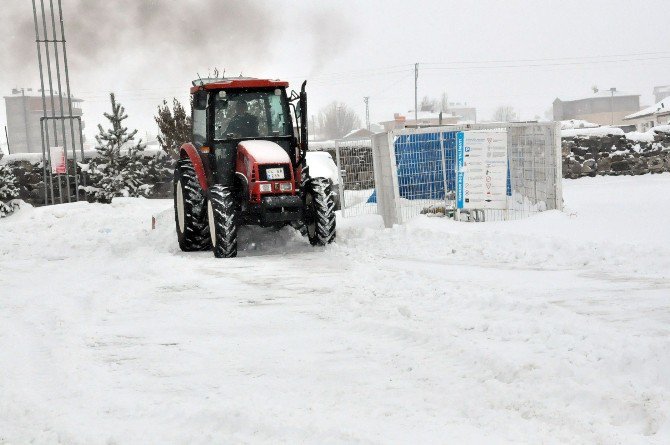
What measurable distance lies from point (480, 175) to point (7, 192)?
14771 millimetres

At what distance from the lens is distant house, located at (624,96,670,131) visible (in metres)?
61.5

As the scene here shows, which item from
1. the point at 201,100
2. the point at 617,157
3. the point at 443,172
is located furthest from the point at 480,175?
the point at 617,157

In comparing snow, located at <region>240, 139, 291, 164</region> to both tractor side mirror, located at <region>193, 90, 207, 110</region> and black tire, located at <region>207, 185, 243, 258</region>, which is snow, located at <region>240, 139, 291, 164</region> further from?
tractor side mirror, located at <region>193, 90, 207, 110</region>

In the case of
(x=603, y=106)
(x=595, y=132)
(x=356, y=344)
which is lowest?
(x=356, y=344)

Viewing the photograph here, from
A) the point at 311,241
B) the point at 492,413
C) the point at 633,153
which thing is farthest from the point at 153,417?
the point at 633,153

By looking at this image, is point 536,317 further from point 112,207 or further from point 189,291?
point 112,207

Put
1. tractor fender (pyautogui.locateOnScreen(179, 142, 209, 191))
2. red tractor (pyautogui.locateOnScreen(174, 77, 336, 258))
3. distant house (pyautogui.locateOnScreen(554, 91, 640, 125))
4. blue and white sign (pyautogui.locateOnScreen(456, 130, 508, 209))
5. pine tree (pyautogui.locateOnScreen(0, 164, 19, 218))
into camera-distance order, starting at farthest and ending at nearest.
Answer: distant house (pyautogui.locateOnScreen(554, 91, 640, 125))
pine tree (pyautogui.locateOnScreen(0, 164, 19, 218))
blue and white sign (pyautogui.locateOnScreen(456, 130, 508, 209))
tractor fender (pyautogui.locateOnScreen(179, 142, 209, 191))
red tractor (pyautogui.locateOnScreen(174, 77, 336, 258))

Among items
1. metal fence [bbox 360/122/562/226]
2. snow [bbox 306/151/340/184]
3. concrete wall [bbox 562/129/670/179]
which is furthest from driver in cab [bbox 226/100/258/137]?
concrete wall [bbox 562/129/670/179]

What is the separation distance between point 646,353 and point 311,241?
295 inches

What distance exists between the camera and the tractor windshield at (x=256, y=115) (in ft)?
39.3

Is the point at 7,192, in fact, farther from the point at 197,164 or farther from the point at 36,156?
the point at 197,164

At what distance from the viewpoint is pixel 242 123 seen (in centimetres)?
1212

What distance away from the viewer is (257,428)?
4008mm

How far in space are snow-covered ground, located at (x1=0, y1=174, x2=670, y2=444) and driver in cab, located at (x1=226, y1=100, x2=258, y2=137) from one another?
1.86 meters
